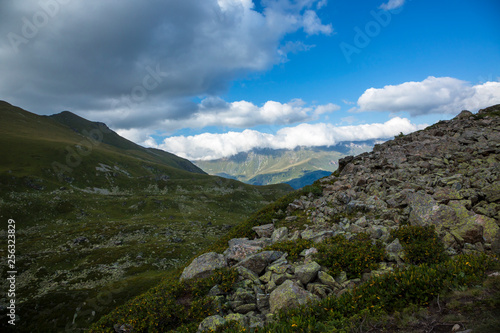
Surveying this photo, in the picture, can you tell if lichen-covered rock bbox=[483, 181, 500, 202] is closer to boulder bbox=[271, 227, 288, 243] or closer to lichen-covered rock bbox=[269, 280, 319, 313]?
lichen-covered rock bbox=[269, 280, 319, 313]

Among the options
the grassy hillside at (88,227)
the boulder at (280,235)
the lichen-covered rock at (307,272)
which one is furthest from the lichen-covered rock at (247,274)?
the grassy hillside at (88,227)

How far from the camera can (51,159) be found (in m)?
145

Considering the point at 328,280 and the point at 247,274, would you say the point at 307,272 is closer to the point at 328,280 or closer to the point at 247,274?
the point at 328,280

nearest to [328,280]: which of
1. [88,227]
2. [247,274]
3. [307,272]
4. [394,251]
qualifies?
[307,272]

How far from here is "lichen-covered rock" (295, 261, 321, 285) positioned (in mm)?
10188

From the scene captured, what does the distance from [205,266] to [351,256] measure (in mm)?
8220

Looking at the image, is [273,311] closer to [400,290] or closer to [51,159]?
[400,290]

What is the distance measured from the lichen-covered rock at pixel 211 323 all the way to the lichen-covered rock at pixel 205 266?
3.79 meters

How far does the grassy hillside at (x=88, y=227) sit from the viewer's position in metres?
38.0

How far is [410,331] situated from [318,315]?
266 cm

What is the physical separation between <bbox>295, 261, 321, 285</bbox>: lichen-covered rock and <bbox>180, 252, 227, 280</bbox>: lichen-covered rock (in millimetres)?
5043

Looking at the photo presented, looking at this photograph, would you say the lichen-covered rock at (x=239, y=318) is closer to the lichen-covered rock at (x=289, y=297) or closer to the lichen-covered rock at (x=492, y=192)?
the lichen-covered rock at (x=289, y=297)

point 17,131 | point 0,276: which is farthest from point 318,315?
point 17,131

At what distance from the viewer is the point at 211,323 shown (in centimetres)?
878
